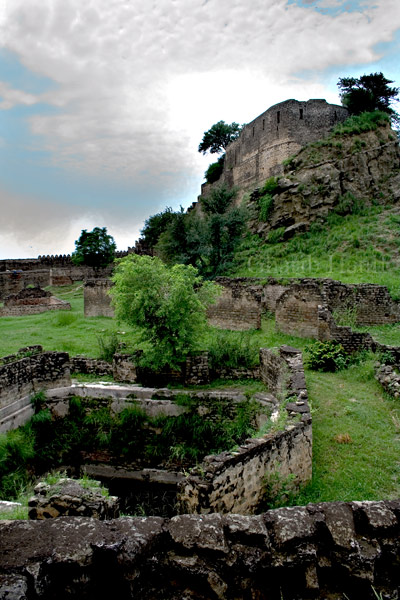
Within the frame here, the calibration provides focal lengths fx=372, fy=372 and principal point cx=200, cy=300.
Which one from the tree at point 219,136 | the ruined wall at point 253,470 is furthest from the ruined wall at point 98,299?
the tree at point 219,136

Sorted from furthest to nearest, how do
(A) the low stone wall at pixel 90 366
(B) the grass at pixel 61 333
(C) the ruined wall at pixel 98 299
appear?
(C) the ruined wall at pixel 98 299
(B) the grass at pixel 61 333
(A) the low stone wall at pixel 90 366

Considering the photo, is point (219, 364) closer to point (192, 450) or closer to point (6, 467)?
point (192, 450)

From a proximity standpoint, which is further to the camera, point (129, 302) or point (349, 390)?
point (129, 302)

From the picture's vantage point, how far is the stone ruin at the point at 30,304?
2431 centimetres

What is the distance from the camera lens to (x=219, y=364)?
1023 cm

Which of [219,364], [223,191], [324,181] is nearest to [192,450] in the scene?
[219,364]

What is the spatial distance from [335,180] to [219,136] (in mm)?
26429

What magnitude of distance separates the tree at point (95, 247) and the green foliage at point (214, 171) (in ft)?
53.9

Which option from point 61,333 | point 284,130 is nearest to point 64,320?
point 61,333

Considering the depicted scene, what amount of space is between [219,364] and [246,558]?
24.6 ft

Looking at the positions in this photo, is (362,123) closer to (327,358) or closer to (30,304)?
(327,358)

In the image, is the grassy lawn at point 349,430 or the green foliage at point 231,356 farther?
the green foliage at point 231,356

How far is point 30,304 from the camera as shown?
87.5ft

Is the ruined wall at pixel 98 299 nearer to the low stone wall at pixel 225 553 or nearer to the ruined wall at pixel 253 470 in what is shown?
the ruined wall at pixel 253 470
